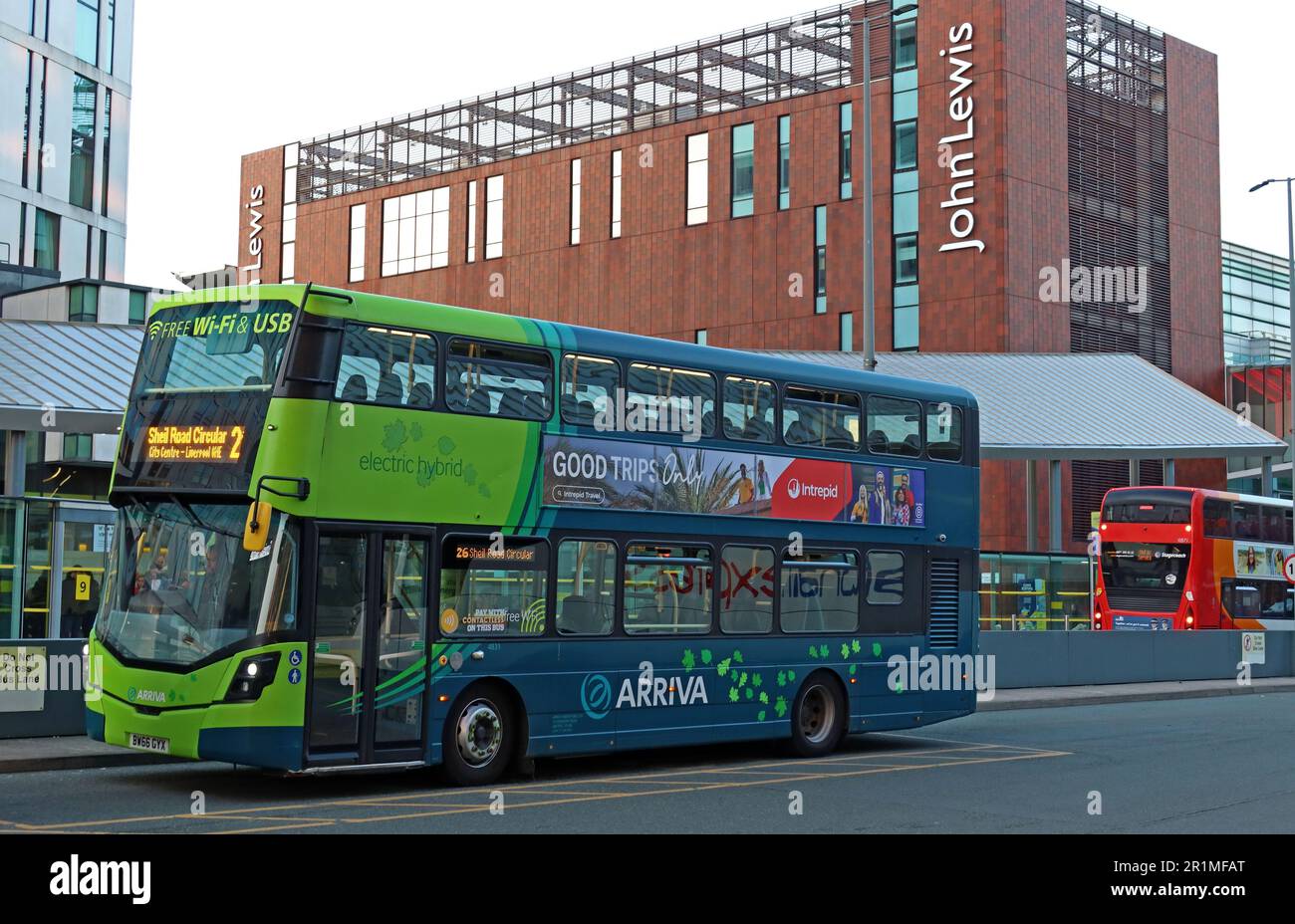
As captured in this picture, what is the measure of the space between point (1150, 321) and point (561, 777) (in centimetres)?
4802

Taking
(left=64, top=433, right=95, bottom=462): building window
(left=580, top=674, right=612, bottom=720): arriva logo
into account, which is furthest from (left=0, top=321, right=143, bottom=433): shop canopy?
(left=64, top=433, right=95, bottom=462): building window

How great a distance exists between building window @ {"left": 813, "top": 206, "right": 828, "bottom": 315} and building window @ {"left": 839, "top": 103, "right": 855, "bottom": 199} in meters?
1.10


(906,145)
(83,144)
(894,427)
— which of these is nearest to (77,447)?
(83,144)

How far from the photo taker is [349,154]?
2985 inches

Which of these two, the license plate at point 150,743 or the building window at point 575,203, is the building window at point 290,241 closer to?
the building window at point 575,203

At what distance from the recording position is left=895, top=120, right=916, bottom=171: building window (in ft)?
184

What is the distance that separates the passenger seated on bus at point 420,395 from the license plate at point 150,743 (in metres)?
3.41

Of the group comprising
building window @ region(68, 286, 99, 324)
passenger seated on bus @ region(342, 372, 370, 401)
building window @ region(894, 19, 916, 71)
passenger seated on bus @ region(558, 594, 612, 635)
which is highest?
building window @ region(894, 19, 916, 71)

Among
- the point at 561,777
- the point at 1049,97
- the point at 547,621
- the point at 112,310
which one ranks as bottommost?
the point at 561,777

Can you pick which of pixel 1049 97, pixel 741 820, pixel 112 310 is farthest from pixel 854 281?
pixel 741 820

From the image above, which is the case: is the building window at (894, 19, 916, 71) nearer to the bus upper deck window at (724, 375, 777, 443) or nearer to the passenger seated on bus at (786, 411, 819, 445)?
the passenger seated on bus at (786, 411, 819, 445)

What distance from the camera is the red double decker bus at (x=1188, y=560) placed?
39500 mm

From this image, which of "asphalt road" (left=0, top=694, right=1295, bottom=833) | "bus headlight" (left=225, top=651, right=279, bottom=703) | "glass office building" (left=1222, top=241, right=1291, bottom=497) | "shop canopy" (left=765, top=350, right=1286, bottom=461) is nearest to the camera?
"asphalt road" (left=0, top=694, right=1295, bottom=833)

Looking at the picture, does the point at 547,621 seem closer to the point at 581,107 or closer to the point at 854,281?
the point at 854,281
